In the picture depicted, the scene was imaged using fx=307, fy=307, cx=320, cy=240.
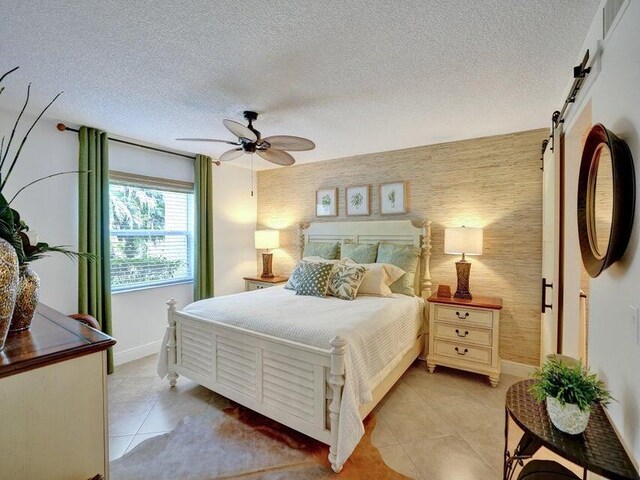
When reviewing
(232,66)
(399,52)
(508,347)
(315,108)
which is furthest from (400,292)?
(232,66)

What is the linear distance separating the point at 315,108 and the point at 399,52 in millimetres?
940

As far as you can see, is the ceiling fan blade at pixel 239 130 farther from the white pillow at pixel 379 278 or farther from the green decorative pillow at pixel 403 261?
the green decorative pillow at pixel 403 261

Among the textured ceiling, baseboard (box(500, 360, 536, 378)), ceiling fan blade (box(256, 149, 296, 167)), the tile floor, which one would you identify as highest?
the textured ceiling

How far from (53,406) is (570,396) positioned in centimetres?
170

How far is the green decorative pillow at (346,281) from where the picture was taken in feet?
9.78

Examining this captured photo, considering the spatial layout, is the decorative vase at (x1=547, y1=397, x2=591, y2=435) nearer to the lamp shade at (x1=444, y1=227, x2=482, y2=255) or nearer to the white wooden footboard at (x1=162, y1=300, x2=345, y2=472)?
the white wooden footboard at (x1=162, y1=300, x2=345, y2=472)

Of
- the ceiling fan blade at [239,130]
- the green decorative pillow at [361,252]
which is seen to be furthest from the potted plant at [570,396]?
the green decorative pillow at [361,252]

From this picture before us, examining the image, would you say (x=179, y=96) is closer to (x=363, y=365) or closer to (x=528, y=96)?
(x=363, y=365)

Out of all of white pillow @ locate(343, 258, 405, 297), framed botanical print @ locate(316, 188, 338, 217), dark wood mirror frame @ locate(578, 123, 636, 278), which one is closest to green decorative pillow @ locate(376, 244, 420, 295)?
white pillow @ locate(343, 258, 405, 297)

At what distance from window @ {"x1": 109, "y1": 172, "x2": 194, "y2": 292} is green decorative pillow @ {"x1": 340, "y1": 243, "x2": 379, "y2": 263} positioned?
82.0 inches

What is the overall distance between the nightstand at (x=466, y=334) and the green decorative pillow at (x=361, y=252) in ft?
2.69

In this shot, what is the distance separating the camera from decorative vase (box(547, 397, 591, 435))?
1.06 metres

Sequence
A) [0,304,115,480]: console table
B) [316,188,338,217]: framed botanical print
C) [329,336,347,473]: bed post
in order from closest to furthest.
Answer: [0,304,115,480]: console table
[329,336,347,473]: bed post
[316,188,338,217]: framed botanical print

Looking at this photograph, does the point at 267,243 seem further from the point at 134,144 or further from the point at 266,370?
the point at 266,370
